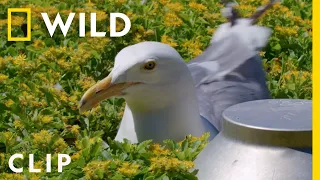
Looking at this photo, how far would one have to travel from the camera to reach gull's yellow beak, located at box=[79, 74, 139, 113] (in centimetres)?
369

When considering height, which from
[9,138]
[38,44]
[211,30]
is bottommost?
[9,138]

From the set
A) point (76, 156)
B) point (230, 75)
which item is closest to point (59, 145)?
point (76, 156)

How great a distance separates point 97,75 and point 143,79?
40.9 inches

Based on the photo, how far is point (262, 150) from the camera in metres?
2.79

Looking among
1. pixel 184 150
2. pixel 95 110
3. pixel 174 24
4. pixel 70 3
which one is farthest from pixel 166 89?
pixel 70 3

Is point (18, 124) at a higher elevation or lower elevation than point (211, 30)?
lower

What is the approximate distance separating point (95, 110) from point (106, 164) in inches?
47.5

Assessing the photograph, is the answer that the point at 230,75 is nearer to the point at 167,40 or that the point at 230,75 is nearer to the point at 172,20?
the point at 167,40

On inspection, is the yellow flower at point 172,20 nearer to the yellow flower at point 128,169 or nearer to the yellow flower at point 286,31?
the yellow flower at point 286,31

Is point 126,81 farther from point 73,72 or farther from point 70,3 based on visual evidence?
point 70,3

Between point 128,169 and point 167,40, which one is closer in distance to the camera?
point 128,169

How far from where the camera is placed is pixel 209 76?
14.6ft

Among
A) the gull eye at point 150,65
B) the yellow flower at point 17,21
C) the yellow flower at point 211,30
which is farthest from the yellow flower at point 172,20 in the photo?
the gull eye at point 150,65

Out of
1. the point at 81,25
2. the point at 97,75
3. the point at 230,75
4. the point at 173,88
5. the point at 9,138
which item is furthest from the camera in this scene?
the point at 81,25
